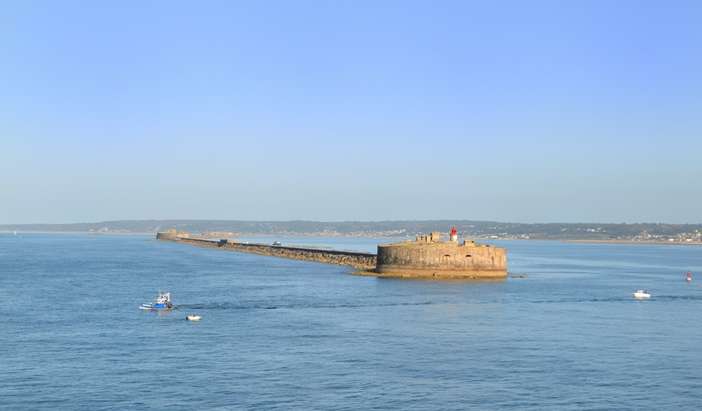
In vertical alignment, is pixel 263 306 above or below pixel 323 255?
below

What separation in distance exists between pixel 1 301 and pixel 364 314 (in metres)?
26.7

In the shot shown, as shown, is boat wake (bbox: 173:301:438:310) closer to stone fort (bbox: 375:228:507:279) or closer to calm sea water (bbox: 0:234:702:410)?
calm sea water (bbox: 0:234:702:410)

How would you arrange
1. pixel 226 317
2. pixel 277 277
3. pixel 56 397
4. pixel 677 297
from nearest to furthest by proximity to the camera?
pixel 56 397 → pixel 226 317 → pixel 677 297 → pixel 277 277

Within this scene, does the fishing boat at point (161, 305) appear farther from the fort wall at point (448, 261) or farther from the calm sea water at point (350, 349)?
the fort wall at point (448, 261)

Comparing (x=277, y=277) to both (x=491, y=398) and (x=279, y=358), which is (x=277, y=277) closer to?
(x=279, y=358)

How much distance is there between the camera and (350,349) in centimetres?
4097

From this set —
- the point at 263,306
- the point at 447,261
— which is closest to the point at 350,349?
the point at 263,306

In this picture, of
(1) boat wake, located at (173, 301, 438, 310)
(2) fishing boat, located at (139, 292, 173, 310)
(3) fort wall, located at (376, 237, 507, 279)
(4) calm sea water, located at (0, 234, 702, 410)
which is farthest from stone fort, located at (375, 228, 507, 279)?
(2) fishing boat, located at (139, 292, 173, 310)

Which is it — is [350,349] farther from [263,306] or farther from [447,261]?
[447,261]

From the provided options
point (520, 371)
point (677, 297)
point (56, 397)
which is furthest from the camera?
point (677, 297)

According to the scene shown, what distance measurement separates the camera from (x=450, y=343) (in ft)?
143

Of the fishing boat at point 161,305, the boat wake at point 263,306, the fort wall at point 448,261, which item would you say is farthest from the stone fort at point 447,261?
the fishing boat at point 161,305

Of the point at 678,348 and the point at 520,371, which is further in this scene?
the point at 678,348

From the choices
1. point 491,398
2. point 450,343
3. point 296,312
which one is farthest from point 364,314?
point 491,398
